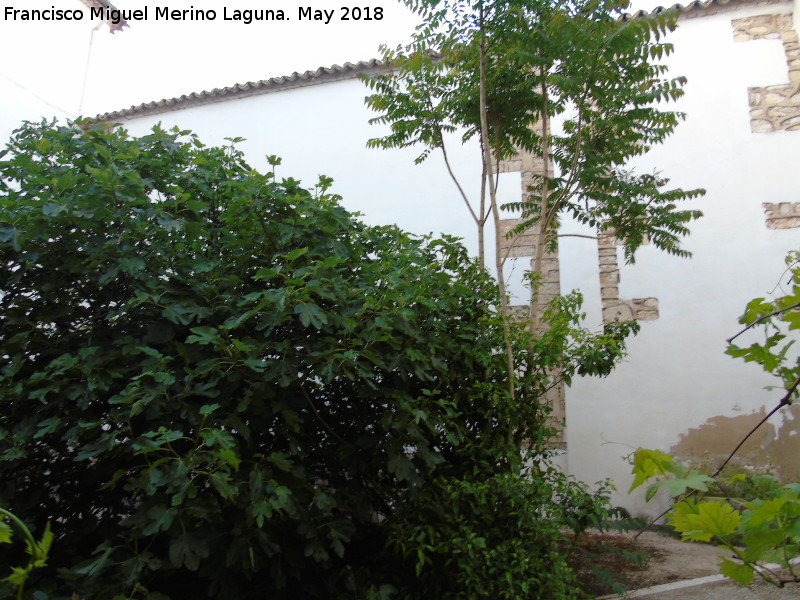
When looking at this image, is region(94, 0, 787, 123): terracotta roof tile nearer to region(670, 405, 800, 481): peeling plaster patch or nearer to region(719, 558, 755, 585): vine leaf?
region(670, 405, 800, 481): peeling plaster patch

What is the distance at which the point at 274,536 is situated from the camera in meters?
2.52

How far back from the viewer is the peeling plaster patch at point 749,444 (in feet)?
14.8

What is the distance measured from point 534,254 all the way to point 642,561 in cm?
258

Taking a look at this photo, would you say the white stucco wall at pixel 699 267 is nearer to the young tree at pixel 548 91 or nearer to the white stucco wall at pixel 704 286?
the white stucco wall at pixel 704 286

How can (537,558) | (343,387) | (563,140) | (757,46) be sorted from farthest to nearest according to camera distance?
(757,46)
(563,140)
(343,387)
(537,558)

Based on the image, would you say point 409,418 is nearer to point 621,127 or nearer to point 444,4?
point 621,127

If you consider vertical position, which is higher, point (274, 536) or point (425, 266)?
point (425, 266)

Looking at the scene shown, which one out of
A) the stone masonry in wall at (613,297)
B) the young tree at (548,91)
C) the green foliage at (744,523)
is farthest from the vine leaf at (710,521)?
the stone masonry in wall at (613,297)

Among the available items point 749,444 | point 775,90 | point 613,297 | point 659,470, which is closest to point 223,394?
point 659,470

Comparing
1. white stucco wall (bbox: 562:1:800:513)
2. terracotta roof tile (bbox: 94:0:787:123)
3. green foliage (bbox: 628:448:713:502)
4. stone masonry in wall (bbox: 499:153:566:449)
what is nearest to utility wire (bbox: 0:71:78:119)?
terracotta roof tile (bbox: 94:0:787:123)

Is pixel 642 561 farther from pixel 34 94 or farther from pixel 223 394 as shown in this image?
pixel 34 94

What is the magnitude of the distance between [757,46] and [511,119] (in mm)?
2854

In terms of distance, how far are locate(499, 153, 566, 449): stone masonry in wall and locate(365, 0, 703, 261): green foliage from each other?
1.15 m

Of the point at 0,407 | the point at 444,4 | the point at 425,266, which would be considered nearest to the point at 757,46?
the point at 444,4
